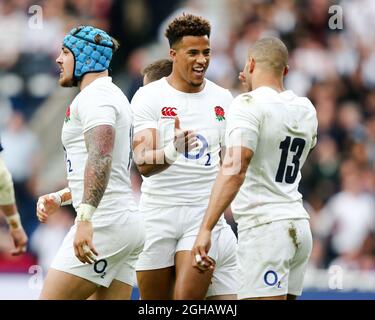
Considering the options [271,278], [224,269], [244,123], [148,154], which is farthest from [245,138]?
[224,269]

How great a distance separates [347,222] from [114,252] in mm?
6757

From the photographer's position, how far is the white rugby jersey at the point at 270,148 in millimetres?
7199

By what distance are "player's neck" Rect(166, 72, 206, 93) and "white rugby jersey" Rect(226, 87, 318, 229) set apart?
119cm

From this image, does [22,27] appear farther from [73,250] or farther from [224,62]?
[73,250]

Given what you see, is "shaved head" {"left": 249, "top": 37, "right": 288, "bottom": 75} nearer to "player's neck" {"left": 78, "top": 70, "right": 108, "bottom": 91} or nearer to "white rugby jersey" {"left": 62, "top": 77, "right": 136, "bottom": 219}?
"white rugby jersey" {"left": 62, "top": 77, "right": 136, "bottom": 219}

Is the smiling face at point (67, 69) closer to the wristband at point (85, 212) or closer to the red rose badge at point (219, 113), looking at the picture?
the wristband at point (85, 212)

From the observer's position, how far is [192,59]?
8.41m

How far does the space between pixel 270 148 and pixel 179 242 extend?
4.53ft

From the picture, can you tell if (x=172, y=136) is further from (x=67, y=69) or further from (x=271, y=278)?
(x=271, y=278)

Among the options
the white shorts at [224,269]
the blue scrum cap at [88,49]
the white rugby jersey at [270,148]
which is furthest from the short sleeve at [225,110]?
the blue scrum cap at [88,49]

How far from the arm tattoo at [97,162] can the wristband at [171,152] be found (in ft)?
2.34

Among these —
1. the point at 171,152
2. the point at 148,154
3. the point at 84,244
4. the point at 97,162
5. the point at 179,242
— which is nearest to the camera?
the point at 84,244
